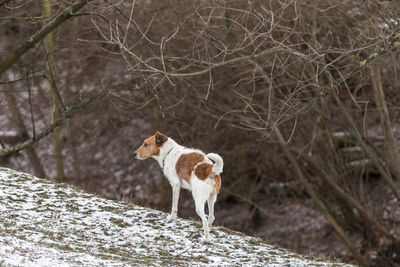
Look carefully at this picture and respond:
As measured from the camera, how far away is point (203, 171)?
9094 mm

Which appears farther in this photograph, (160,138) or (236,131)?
(236,131)

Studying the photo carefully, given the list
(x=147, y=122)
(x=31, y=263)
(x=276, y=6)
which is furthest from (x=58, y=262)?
(x=147, y=122)

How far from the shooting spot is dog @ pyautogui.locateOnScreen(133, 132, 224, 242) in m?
9.02

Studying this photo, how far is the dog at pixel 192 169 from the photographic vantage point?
9.02 meters

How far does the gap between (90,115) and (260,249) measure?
13.2 meters

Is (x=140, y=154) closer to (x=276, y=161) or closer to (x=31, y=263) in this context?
(x=31, y=263)

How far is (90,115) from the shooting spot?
21438 millimetres

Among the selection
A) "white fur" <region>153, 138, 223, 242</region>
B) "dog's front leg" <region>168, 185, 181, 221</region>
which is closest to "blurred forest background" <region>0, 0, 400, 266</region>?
"white fur" <region>153, 138, 223, 242</region>

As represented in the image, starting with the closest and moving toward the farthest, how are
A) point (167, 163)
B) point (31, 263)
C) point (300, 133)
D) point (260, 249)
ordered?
1. point (31, 263)
2. point (260, 249)
3. point (167, 163)
4. point (300, 133)

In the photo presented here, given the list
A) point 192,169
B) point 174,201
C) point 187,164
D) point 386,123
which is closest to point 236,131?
point 386,123

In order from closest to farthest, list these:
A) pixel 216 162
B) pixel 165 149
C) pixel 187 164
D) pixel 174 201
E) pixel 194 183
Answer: pixel 216 162, pixel 194 183, pixel 187 164, pixel 174 201, pixel 165 149

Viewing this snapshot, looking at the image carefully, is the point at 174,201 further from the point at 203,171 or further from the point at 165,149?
the point at 203,171

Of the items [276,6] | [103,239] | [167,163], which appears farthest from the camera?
[276,6]

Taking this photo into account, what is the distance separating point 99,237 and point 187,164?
75.7 inches
